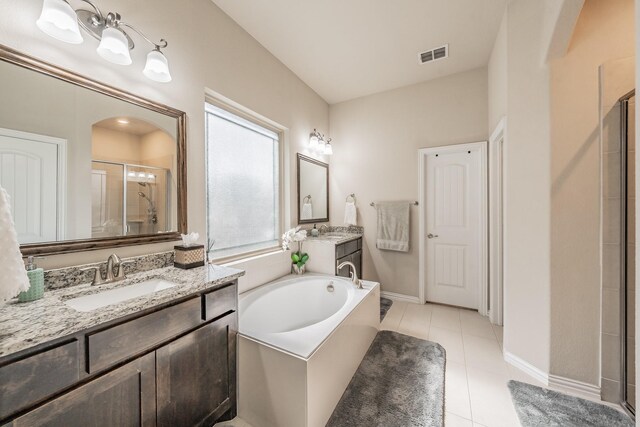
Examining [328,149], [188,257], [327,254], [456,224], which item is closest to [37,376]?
[188,257]

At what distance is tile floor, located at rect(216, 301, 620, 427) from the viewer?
147 cm

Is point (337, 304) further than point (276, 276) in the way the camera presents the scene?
No

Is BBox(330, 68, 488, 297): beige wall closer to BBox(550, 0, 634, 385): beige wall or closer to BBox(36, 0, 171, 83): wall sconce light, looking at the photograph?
BBox(550, 0, 634, 385): beige wall

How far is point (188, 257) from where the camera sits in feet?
5.09

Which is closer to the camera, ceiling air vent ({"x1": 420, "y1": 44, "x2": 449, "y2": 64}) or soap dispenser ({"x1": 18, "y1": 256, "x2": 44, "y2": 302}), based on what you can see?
soap dispenser ({"x1": 18, "y1": 256, "x2": 44, "y2": 302})

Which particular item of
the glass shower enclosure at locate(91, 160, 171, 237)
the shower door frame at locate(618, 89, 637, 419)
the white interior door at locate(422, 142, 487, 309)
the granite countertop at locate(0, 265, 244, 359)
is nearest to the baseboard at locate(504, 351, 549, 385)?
the shower door frame at locate(618, 89, 637, 419)

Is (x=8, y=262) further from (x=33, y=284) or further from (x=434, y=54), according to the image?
(x=434, y=54)

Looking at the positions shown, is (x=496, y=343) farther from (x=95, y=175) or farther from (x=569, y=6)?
(x=95, y=175)

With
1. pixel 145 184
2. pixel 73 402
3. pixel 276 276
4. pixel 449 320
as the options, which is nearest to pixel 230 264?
pixel 276 276

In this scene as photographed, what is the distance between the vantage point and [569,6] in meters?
1.36

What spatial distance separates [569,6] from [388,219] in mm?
2336

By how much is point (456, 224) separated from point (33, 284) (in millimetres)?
3509

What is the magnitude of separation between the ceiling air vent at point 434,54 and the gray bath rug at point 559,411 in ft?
9.99

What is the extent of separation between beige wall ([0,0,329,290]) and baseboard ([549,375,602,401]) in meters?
2.32
